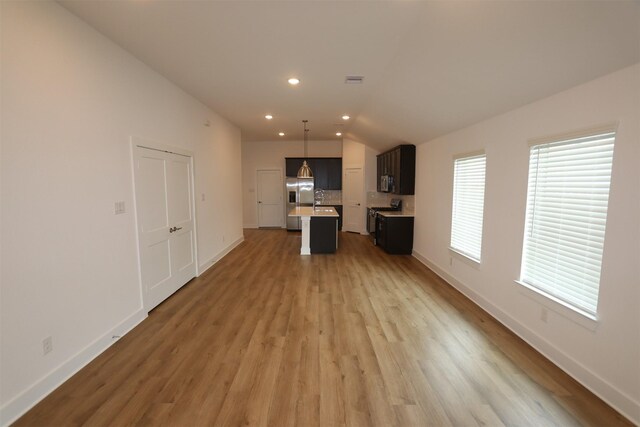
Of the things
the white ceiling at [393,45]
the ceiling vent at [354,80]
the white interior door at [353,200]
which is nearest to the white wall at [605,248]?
A: the white ceiling at [393,45]

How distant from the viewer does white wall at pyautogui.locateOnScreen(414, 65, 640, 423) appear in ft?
6.16

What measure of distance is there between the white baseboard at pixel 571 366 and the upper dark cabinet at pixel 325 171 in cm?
612

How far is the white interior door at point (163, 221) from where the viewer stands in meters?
3.26

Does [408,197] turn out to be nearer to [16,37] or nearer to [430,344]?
[430,344]

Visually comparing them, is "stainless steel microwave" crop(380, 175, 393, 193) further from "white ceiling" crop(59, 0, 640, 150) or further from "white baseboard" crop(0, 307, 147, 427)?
"white baseboard" crop(0, 307, 147, 427)

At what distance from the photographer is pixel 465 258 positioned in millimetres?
4012

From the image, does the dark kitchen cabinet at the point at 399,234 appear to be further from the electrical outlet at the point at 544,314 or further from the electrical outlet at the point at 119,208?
the electrical outlet at the point at 119,208

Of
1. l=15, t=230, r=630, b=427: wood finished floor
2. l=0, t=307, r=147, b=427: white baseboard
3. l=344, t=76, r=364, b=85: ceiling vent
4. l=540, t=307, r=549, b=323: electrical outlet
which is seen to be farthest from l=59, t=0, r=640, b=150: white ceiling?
l=0, t=307, r=147, b=427: white baseboard

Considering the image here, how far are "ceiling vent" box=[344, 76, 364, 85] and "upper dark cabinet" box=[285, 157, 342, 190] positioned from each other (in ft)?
17.8

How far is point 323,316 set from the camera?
332 cm

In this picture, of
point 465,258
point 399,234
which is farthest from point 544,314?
point 399,234

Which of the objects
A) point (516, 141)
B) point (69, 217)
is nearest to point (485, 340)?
point (516, 141)

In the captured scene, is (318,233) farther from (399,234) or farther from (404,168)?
(404,168)

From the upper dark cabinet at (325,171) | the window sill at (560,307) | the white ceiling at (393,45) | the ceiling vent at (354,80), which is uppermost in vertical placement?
the ceiling vent at (354,80)
